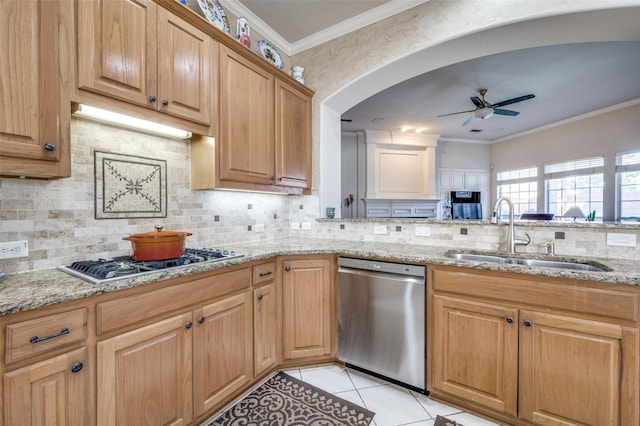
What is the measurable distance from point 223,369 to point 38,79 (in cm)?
165

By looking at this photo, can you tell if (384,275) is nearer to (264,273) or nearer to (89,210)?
(264,273)

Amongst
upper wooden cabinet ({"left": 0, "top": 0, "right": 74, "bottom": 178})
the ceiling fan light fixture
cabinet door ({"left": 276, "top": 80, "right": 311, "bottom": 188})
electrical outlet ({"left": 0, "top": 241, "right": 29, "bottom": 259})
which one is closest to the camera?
upper wooden cabinet ({"left": 0, "top": 0, "right": 74, "bottom": 178})

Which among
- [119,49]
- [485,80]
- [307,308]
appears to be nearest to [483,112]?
[485,80]

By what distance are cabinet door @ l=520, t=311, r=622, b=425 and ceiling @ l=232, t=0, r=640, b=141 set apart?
98.2 inches

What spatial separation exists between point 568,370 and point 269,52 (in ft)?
10.3

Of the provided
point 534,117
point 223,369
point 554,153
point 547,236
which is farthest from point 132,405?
point 554,153

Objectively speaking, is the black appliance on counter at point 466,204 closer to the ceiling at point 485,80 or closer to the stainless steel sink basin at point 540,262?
the ceiling at point 485,80

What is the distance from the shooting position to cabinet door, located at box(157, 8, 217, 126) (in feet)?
5.13

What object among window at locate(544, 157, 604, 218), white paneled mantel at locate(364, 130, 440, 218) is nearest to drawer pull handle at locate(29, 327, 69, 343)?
→ white paneled mantel at locate(364, 130, 440, 218)

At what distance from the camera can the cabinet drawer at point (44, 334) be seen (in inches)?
35.8

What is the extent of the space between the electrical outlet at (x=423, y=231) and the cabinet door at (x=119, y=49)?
2070 millimetres

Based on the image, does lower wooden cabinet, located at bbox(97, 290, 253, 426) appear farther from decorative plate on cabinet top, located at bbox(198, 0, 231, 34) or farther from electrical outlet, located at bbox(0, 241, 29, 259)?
decorative plate on cabinet top, located at bbox(198, 0, 231, 34)

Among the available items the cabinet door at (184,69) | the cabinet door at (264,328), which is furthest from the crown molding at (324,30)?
the cabinet door at (264,328)

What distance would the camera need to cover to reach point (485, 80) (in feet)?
12.1
